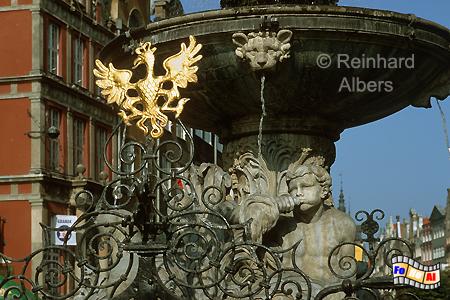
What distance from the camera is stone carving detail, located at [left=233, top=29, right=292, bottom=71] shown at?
268 inches

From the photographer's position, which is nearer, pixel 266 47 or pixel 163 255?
pixel 163 255

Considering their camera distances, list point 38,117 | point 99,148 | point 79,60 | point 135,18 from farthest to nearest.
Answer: point 135,18, point 99,148, point 79,60, point 38,117

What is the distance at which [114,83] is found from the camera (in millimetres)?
6500

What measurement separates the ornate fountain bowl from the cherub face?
55cm

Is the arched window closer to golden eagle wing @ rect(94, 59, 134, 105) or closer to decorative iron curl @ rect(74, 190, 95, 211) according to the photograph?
golden eagle wing @ rect(94, 59, 134, 105)

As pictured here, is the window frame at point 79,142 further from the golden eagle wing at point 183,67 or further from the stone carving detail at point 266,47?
the golden eagle wing at point 183,67

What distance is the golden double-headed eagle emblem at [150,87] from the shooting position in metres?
6.05

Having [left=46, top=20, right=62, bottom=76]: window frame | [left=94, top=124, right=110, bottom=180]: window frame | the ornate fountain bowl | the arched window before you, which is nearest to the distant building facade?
the arched window

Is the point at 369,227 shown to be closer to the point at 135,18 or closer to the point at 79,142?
the point at 79,142

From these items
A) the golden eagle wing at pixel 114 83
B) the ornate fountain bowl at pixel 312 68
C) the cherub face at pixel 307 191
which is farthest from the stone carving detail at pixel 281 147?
the golden eagle wing at pixel 114 83

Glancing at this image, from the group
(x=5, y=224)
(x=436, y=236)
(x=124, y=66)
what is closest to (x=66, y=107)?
(x=5, y=224)

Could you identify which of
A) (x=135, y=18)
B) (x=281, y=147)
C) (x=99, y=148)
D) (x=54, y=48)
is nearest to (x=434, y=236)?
(x=135, y=18)

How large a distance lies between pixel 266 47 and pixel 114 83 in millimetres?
1118

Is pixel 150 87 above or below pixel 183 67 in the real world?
below
